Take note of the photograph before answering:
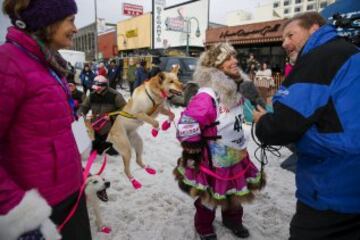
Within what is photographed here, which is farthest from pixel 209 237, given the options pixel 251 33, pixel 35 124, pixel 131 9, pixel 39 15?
pixel 131 9

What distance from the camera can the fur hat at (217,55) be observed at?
9.01ft

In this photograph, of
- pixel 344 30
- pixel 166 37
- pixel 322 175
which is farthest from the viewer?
pixel 166 37

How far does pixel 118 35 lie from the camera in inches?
1302

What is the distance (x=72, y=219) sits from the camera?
5.22 feet

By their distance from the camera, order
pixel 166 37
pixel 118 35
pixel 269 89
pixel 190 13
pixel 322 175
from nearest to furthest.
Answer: pixel 322 175 → pixel 269 89 → pixel 190 13 → pixel 166 37 → pixel 118 35

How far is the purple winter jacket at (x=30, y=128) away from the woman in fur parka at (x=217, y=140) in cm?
127

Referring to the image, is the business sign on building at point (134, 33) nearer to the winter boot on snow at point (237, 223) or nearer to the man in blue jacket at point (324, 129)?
the winter boot on snow at point (237, 223)

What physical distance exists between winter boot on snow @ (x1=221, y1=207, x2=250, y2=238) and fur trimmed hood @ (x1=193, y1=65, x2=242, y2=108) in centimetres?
115

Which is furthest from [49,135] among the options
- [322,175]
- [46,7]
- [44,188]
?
[322,175]

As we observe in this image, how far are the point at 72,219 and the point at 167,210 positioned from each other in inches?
85.9

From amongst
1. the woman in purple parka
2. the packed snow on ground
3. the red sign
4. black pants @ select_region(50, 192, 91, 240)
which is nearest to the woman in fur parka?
the packed snow on ground

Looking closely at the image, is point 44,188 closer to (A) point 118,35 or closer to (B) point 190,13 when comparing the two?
(B) point 190,13

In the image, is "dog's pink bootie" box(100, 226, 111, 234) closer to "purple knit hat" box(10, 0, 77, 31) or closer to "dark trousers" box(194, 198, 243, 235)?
"dark trousers" box(194, 198, 243, 235)

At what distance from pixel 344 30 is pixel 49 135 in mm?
3541
